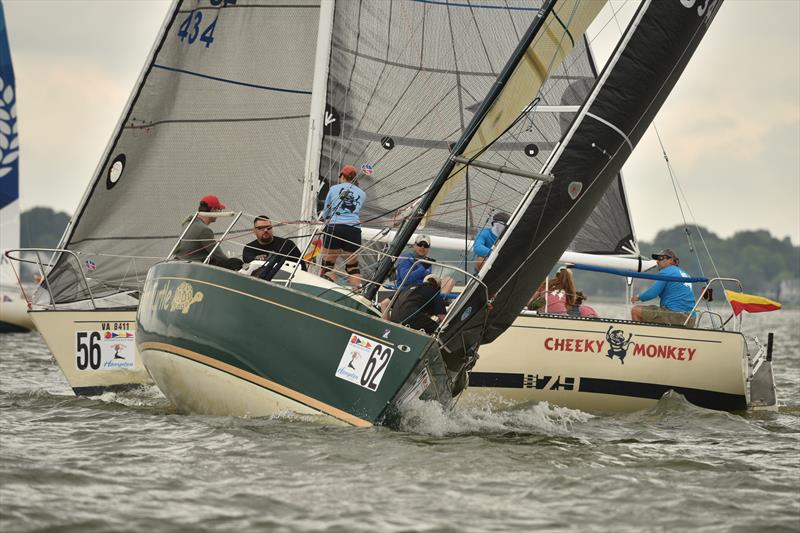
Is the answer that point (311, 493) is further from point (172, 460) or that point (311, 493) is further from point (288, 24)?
point (288, 24)

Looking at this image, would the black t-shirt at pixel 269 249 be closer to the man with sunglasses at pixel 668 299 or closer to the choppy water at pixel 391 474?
the choppy water at pixel 391 474

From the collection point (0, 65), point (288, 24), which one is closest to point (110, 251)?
point (288, 24)

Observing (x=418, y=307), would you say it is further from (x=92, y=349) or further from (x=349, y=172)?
(x=92, y=349)

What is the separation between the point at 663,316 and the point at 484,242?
5.76 ft

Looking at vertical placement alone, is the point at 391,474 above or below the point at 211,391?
below

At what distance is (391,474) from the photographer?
676 centimetres

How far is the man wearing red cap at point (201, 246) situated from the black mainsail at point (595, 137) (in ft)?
6.35

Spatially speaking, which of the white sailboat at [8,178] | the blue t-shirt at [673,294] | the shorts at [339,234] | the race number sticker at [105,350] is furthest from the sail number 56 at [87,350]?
the white sailboat at [8,178]

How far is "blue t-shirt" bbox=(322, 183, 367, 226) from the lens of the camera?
34.9ft

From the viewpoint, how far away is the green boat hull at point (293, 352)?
777cm

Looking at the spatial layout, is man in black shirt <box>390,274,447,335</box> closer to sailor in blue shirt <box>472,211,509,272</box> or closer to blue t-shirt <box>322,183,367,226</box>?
blue t-shirt <box>322,183,367,226</box>

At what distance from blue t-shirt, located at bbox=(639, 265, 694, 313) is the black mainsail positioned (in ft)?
11.0

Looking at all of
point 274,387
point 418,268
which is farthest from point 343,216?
point 274,387

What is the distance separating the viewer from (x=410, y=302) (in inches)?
337
